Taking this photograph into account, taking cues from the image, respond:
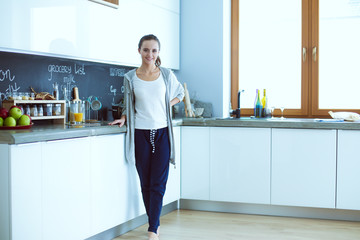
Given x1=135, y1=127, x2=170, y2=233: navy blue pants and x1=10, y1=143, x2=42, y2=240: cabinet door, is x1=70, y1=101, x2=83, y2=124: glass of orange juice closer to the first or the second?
x1=135, y1=127, x2=170, y2=233: navy blue pants

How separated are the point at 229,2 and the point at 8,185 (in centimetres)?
308

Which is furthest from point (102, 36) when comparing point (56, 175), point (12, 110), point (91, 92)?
point (56, 175)

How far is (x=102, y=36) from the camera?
3.30m

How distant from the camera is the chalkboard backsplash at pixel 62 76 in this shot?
9.63ft

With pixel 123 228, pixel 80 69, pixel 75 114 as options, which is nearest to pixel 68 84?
pixel 80 69

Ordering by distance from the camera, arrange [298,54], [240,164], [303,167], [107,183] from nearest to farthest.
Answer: [107,183] < [303,167] < [240,164] < [298,54]

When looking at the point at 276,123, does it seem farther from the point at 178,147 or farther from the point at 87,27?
the point at 87,27

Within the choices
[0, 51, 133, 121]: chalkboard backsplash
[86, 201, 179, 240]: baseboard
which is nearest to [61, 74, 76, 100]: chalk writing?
[0, 51, 133, 121]: chalkboard backsplash

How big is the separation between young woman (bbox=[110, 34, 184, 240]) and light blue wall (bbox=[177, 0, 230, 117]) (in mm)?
1283

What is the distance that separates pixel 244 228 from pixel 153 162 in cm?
88

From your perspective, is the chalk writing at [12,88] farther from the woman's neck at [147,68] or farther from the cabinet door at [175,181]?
the cabinet door at [175,181]

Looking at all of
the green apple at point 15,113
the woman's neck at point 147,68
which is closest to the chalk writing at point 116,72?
the woman's neck at point 147,68

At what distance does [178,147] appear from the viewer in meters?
3.87

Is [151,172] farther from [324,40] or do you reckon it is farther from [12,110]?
[324,40]
